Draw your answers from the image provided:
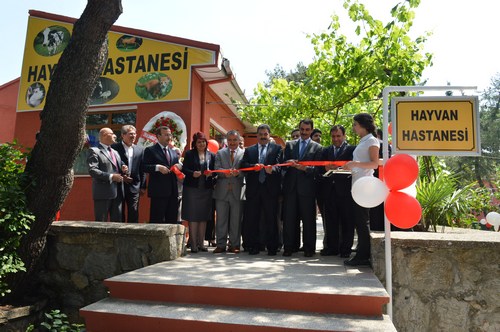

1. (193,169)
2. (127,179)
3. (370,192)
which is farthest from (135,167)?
(370,192)

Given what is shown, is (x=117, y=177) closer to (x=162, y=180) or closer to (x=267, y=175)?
(x=162, y=180)

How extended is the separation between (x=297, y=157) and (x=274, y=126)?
8.58 metres

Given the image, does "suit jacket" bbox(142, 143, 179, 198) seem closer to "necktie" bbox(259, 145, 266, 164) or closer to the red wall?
"necktie" bbox(259, 145, 266, 164)

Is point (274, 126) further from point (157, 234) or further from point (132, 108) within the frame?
point (157, 234)

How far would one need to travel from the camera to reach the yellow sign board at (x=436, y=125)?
3516 mm

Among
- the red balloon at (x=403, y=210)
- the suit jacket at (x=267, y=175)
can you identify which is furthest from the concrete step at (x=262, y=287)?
the suit jacket at (x=267, y=175)

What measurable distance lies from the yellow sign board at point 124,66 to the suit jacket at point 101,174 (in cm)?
343

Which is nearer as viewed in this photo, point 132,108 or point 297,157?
point 297,157

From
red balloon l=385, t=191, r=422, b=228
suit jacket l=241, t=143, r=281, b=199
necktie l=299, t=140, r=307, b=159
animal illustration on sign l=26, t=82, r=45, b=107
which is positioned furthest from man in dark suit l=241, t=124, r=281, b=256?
animal illustration on sign l=26, t=82, r=45, b=107

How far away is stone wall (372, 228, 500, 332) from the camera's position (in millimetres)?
3824

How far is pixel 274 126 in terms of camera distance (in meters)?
14.0

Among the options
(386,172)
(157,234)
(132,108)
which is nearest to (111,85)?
(132,108)

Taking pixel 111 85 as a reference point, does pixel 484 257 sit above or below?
below

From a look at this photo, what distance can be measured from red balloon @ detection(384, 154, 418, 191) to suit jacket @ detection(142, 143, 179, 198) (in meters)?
3.43
